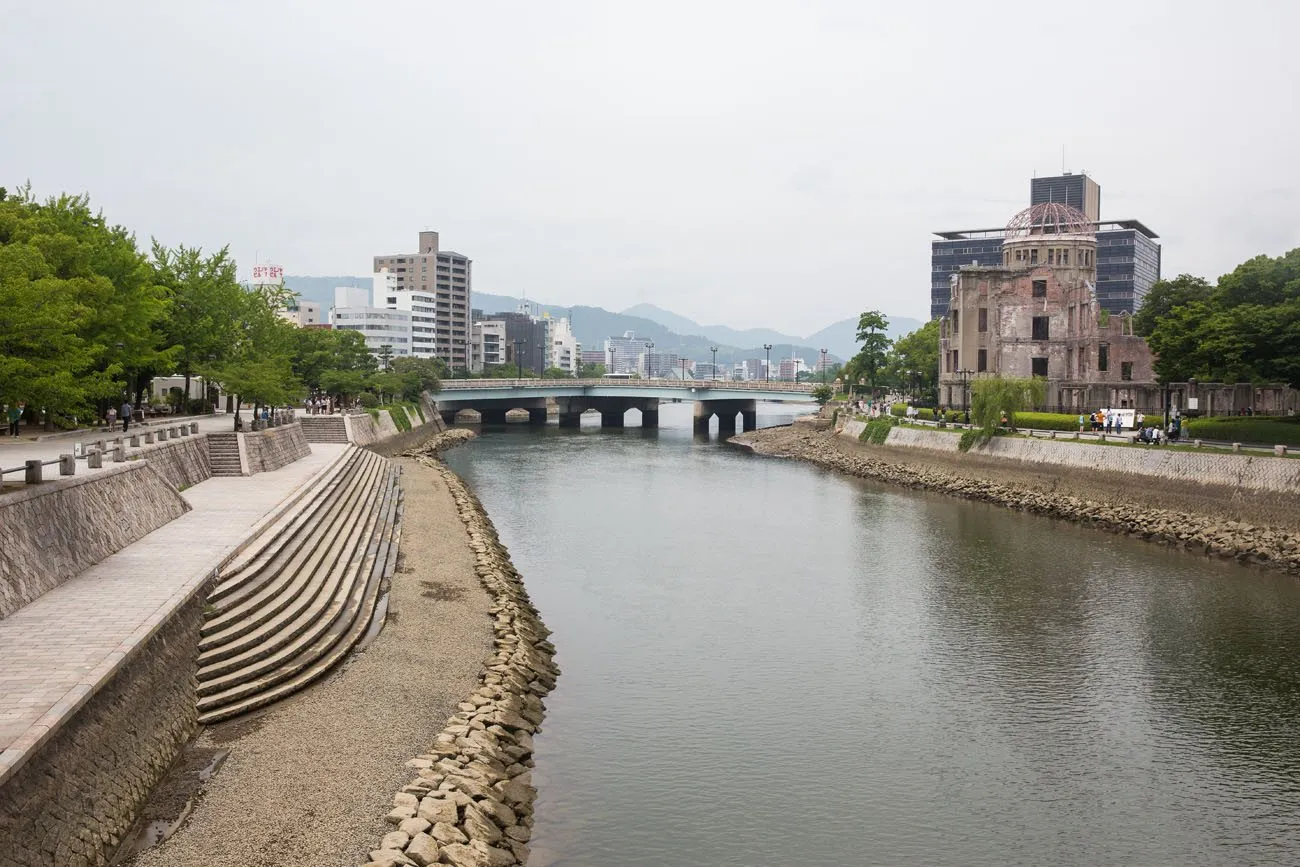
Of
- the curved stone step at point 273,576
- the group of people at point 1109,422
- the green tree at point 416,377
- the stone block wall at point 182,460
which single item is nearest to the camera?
the curved stone step at point 273,576

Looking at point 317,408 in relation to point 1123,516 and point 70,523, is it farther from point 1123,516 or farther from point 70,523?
point 70,523

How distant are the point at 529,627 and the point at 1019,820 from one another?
45.4 feet

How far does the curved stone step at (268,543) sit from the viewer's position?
21.9 metres

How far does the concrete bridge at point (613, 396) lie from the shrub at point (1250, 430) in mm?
68234

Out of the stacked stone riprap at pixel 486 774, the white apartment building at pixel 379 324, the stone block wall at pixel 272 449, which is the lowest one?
the stacked stone riprap at pixel 486 774

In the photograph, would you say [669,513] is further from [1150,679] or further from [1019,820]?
[1019,820]

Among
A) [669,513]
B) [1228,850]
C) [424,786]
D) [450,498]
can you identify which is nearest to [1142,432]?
[669,513]

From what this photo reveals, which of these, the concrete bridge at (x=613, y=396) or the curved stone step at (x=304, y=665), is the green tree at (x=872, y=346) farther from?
the curved stone step at (x=304, y=665)

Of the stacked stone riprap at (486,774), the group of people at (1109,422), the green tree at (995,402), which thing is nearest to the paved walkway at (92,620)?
the stacked stone riprap at (486,774)

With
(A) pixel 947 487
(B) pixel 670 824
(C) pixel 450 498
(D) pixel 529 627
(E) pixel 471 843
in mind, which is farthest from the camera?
(A) pixel 947 487

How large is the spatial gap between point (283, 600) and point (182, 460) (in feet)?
52.9

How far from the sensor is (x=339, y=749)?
17.7 metres

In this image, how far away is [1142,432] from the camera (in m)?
52.7

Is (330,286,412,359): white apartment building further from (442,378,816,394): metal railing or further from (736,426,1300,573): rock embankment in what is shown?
(736,426,1300,573): rock embankment
